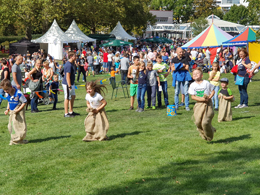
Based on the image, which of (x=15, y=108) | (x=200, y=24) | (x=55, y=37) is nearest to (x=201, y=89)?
(x=15, y=108)

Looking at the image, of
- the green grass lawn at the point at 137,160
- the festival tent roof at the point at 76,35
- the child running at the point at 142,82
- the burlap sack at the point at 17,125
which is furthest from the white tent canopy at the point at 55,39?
the burlap sack at the point at 17,125

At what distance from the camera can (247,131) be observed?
9.01m

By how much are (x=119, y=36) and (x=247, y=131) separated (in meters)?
43.6

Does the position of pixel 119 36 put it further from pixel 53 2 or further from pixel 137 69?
pixel 137 69

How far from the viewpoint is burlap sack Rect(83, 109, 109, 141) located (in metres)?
8.34

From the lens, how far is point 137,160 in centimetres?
704

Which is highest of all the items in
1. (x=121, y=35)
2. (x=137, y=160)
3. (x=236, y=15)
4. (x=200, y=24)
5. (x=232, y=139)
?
(x=236, y=15)

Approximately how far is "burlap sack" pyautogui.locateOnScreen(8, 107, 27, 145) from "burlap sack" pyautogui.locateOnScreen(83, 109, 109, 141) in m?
1.39

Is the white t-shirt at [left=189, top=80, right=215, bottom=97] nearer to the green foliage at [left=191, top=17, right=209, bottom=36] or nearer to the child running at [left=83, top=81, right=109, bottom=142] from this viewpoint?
the child running at [left=83, top=81, right=109, bottom=142]

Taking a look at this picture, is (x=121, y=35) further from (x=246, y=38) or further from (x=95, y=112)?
(x=95, y=112)

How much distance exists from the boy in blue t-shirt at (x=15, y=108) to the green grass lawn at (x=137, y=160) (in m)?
0.36

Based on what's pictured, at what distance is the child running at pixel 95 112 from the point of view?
8.24 meters

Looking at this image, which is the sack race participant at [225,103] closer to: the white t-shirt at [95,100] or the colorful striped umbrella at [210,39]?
the white t-shirt at [95,100]

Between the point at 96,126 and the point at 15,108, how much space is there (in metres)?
1.83
